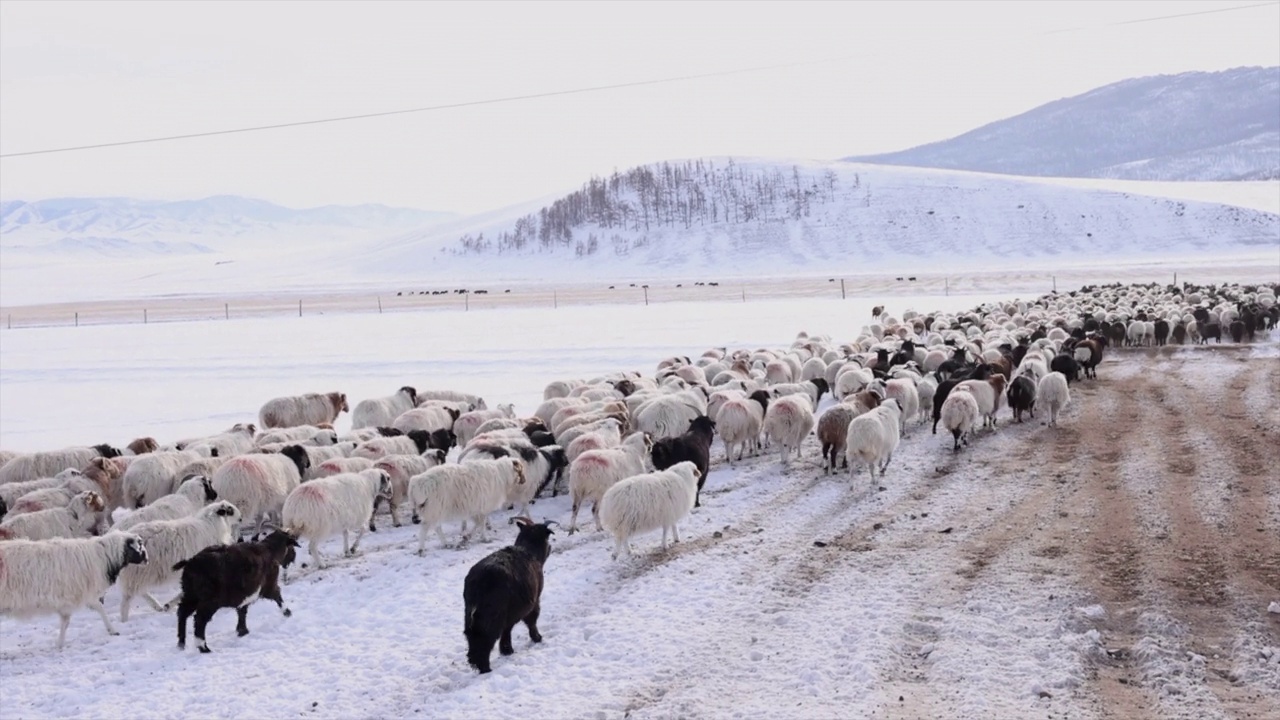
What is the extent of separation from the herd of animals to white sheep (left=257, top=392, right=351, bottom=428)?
1.3 inches

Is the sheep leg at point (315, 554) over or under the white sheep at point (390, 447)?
under

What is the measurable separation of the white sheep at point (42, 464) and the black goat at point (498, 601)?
764cm

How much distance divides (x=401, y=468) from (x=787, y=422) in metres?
5.29

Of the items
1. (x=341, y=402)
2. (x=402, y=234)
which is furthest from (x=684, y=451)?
(x=402, y=234)

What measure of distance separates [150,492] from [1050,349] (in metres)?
17.0

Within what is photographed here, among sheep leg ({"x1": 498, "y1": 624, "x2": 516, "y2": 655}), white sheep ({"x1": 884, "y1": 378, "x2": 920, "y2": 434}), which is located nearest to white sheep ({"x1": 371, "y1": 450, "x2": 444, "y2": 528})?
sheep leg ({"x1": 498, "y1": 624, "x2": 516, "y2": 655})

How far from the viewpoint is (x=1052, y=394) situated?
15414 mm

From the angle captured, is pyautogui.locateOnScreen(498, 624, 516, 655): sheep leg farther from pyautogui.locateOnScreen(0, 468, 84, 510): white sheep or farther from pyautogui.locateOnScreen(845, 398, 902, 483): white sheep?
pyautogui.locateOnScreen(0, 468, 84, 510): white sheep

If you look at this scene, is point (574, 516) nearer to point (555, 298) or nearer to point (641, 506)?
point (641, 506)

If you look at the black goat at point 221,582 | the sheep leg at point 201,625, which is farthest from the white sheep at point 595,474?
the sheep leg at point 201,625

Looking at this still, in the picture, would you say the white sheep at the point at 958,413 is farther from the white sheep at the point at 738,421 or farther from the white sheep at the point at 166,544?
the white sheep at the point at 166,544

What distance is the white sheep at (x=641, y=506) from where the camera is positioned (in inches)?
377

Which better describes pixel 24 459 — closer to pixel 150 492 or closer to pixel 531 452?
pixel 150 492

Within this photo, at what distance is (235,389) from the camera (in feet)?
76.1
